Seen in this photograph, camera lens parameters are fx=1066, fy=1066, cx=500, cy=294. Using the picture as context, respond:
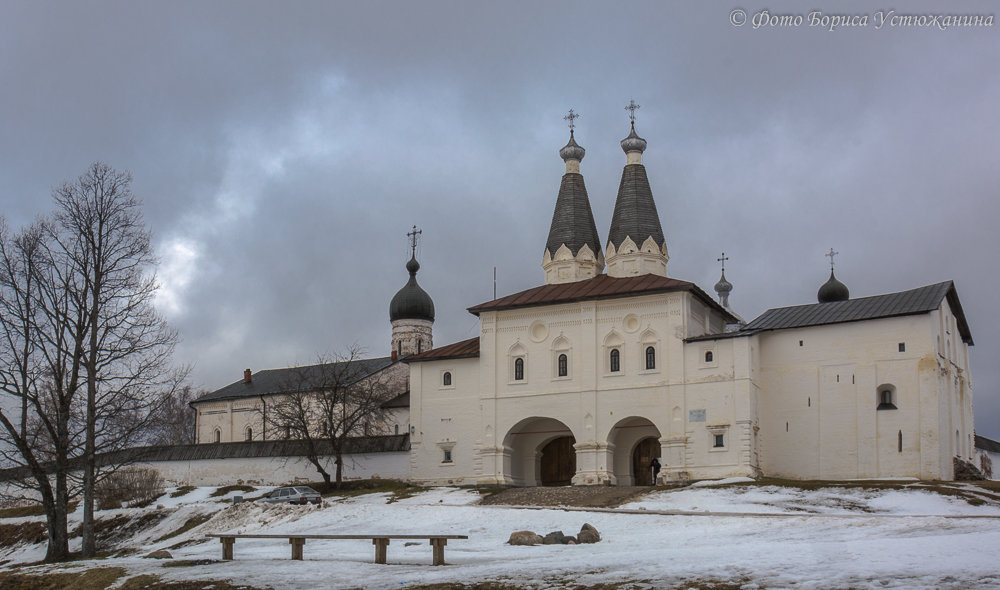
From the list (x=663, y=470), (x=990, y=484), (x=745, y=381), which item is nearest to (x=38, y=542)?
(x=663, y=470)

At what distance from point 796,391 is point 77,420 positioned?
24273mm

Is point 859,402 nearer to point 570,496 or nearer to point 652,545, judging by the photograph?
point 570,496

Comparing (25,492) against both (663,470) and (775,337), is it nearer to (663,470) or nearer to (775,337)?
(663,470)

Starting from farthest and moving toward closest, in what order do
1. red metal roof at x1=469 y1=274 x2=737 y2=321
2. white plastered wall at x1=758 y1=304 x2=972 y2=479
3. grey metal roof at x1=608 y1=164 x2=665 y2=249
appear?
grey metal roof at x1=608 y1=164 x2=665 y2=249, red metal roof at x1=469 y1=274 x2=737 y2=321, white plastered wall at x1=758 y1=304 x2=972 y2=479

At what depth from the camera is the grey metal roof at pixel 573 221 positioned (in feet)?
147

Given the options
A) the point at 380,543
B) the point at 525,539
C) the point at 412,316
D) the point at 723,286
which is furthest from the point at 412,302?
the point at 380,543

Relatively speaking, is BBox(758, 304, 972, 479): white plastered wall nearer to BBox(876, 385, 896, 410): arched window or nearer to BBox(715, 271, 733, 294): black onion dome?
BBox(876, 385, 896, 410): arched window

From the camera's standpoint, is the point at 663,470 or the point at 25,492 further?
the point at 25,492

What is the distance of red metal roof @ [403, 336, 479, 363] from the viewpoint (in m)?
42.3

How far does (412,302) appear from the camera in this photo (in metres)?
63.7

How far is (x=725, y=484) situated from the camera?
107 ft

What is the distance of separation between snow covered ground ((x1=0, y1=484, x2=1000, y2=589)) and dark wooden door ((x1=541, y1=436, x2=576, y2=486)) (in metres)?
8.54

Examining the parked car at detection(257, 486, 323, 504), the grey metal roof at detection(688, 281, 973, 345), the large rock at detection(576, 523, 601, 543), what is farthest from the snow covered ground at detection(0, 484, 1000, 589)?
the grey metal roof at detection(688, 281, 973, 345)

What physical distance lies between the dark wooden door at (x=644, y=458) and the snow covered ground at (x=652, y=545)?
862 cm
